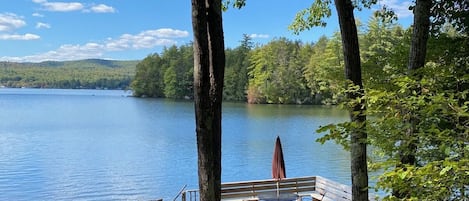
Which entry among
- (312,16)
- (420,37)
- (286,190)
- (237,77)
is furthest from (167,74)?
(420,37)

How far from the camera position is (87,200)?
12.8 metres

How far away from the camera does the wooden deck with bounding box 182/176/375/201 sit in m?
8.29

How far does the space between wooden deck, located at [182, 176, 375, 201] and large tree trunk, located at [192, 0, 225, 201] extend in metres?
5.44

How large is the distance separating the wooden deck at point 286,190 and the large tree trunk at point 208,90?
5.44 meters

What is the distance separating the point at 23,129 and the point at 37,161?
1317cm

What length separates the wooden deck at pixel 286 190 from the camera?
8291mm

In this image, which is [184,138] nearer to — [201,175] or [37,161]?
[37,161]

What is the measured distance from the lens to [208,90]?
286 centimetres

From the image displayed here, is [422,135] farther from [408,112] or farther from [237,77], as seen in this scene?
[237,77]

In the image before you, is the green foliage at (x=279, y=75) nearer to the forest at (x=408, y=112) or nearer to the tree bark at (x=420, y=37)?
the forest at (x=408, y=112)

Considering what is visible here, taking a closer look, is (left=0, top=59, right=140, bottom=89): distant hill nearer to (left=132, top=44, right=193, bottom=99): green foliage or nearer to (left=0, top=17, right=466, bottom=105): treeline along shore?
(left=132, top=44, right=193, bottom=99): green foliage

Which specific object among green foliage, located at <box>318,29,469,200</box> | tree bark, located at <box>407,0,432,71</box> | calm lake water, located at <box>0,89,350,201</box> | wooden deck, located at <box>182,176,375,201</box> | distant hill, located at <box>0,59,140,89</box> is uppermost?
distant hill, located at <box>0,59,140,89</box>

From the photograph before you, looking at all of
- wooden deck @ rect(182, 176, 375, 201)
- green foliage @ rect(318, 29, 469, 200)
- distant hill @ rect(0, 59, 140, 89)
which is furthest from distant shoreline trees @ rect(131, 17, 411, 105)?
distant hill @ rect(0, 59, 140, 89)

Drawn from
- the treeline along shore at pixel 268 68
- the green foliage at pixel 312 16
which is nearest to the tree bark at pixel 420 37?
the green foliage at pixel 312 16
